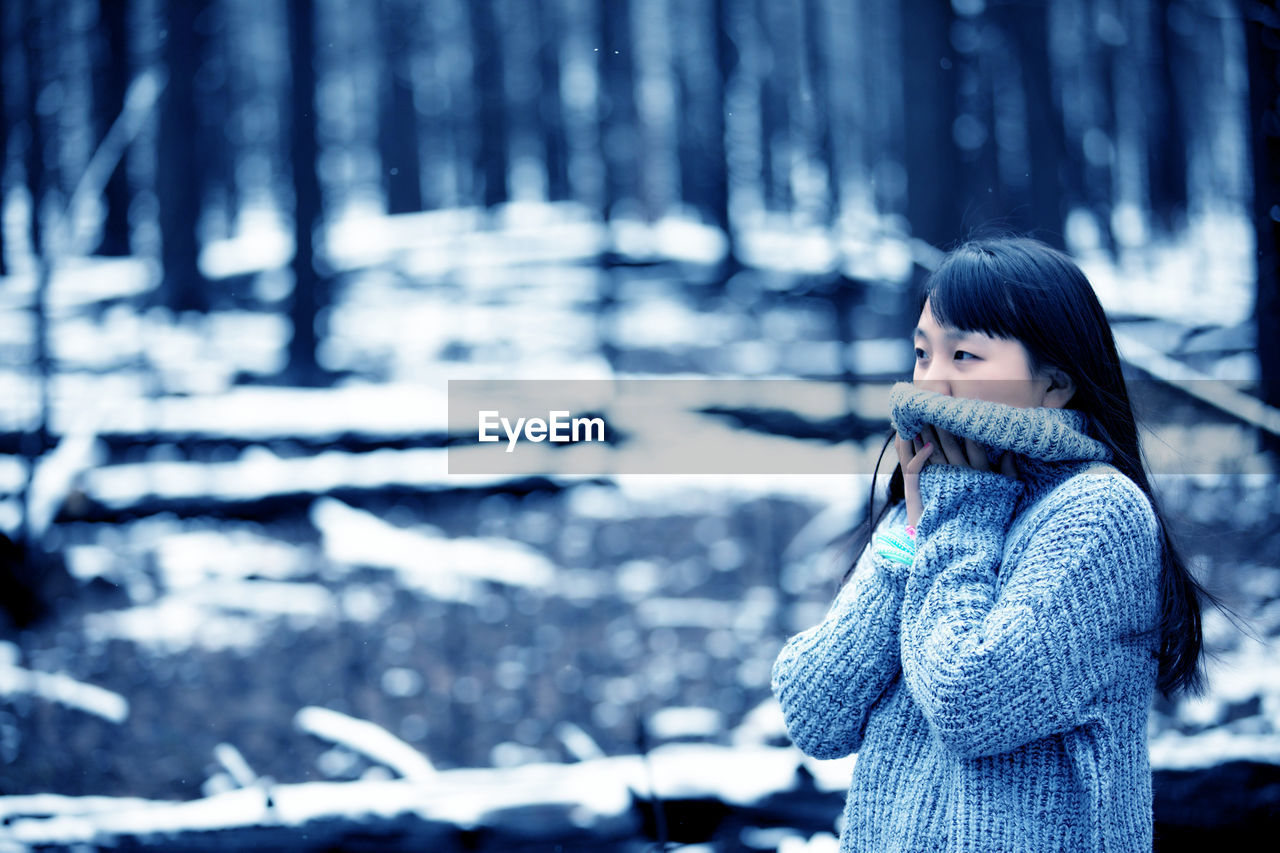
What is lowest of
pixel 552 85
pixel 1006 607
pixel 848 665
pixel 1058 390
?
pixel 848 665

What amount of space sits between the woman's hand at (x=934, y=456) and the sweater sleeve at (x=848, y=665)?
99 mm

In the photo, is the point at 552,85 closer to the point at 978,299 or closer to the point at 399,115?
the point at 399,115

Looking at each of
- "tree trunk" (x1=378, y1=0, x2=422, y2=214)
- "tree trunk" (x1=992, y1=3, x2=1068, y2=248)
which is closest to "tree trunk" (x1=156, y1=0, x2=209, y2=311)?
"tree trunk" (x1=378, y1=0, x2=422, y2=214)

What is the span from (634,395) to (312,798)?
146cm

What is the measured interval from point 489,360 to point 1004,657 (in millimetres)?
1753

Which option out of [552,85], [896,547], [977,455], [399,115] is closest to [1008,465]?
[977,455]

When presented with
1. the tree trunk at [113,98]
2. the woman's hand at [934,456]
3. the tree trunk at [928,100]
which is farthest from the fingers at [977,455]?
the tree trunk at [113,98]

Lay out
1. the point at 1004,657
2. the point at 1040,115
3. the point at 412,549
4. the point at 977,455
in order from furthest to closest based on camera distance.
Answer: the point at 1040,115, the point at 412,549, the point at 977,455, the point at 1004,657

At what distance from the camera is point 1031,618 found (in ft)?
3.35

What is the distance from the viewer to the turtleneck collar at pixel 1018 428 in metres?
1.10

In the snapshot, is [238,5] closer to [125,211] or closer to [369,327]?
[125,211]

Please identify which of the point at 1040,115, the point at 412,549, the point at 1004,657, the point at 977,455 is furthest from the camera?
the point at 1040,115

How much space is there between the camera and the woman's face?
3.91 ft

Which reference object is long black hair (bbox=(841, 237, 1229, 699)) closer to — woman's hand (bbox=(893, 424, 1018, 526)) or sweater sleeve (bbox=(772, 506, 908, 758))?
woman's hand (bbox=(893, 424, 1018, 526))
